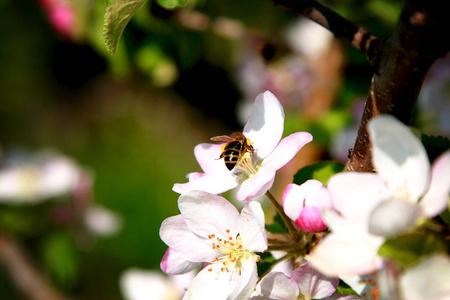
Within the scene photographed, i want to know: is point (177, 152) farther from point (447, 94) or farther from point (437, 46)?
point (437, 46)

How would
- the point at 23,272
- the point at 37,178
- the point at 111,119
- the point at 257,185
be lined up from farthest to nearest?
the point at 111,119 < the point at 37,178 < the point at 23,272 < the point at 257,185

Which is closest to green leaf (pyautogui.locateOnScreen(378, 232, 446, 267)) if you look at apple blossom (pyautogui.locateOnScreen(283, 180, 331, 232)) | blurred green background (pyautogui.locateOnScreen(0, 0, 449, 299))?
apple blossom (pyautogui.locateOnScreen(283, 180, 331, 232))

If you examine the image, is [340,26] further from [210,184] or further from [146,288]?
[146,288]

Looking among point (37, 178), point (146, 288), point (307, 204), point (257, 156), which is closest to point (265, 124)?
point (257, 156)

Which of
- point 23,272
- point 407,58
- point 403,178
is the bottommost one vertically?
point 23,272

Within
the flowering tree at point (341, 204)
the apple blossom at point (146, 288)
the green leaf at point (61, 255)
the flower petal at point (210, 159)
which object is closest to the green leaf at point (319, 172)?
the flowering tree at point (341, 204)

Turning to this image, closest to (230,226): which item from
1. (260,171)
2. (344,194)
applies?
(260,171)

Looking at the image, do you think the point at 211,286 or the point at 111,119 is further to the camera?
the point at 111,119
